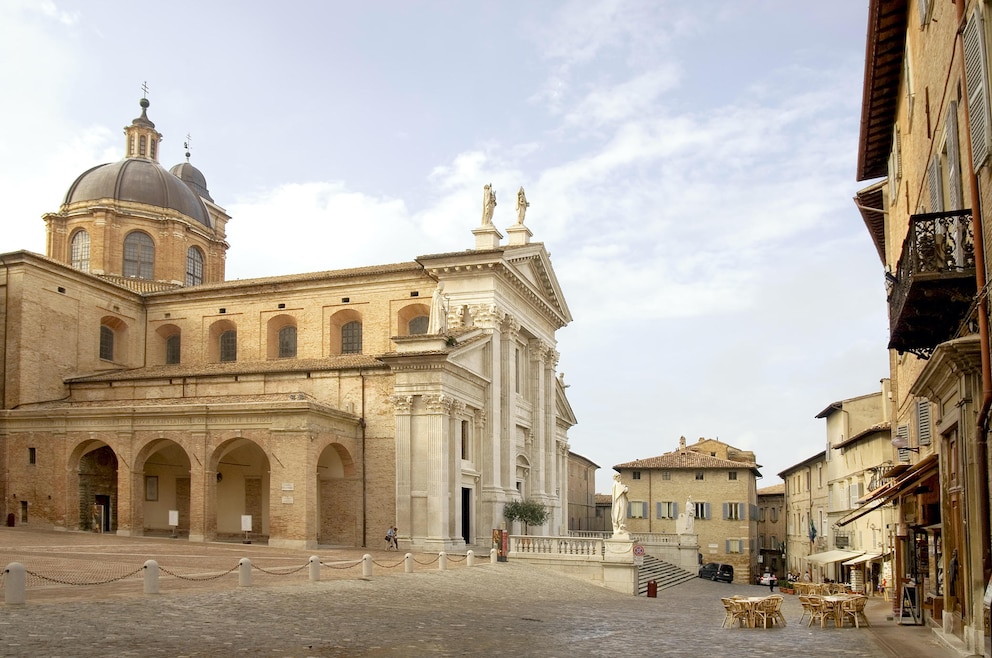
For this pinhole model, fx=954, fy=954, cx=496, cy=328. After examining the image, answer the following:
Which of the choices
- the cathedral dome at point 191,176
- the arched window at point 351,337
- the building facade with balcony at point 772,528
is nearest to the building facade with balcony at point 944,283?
the arched window at point 351,337

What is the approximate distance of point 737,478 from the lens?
5881cm

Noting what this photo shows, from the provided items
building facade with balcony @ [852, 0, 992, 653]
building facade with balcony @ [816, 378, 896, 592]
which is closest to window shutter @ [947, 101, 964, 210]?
building facade with balcony @ [852, 0, 992, 653]

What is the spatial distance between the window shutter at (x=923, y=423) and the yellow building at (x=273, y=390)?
55.6ft

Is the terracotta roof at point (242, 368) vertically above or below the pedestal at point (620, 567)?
above

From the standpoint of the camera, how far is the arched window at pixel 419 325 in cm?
3822

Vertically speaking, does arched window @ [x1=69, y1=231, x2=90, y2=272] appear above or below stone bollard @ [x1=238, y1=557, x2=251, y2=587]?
above

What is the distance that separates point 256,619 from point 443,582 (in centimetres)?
913

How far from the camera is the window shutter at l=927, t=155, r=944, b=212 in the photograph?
1393 cm

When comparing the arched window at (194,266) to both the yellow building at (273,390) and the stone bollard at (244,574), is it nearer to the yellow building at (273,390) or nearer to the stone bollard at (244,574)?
the yellow building at (273,390)

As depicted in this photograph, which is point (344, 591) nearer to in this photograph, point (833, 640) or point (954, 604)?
point (833, 640)

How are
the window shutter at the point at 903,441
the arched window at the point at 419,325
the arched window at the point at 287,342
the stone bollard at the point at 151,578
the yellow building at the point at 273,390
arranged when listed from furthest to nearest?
the arched window at the point at 287,342, the arched window at the point at 419,325, the yellow building at the point at 273,390, the window shutter at the point at 903,441, the stone bollard at the point at 151,578

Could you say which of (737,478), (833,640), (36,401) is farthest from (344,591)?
(737,478)

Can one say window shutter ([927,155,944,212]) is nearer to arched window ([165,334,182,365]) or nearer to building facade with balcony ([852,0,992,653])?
building facade with balcony ([852,0,992,653])

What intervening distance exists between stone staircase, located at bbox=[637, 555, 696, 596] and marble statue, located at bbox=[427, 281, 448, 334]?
35.0 ft
